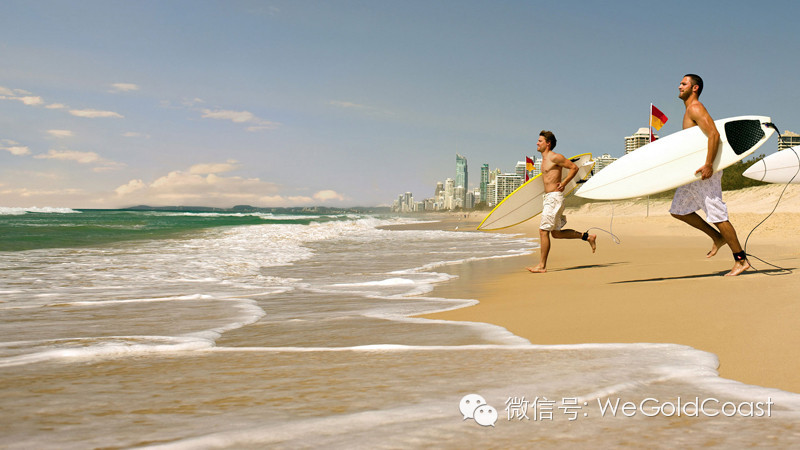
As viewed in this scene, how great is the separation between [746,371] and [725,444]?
83 cm

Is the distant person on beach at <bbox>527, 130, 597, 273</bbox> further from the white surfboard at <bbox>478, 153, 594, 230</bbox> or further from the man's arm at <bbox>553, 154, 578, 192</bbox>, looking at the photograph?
the white surfboard at <bbox>478, 153, 594, 230</bbox>

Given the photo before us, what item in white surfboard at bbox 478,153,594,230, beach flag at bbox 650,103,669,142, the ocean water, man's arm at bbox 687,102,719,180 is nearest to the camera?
the ocean water

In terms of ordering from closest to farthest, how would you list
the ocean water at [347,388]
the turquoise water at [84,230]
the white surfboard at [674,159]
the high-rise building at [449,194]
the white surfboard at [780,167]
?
1. the ocean water at [347,388]
2. the white surfboard at [674,159]
3. the white surfboard at [780,167]
4. the turquoise water at [84,230]
5. the high-rise building at [449,194]

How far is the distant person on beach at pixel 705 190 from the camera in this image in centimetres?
439

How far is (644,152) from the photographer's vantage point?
208 inches

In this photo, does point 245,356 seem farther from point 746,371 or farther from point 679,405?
point 746,371

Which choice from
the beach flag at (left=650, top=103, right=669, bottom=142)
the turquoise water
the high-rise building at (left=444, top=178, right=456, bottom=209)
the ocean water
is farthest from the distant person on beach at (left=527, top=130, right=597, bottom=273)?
the high-rise building at (left=444, top=178, right=456, bottom=209)

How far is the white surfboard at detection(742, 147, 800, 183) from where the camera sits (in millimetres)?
5234

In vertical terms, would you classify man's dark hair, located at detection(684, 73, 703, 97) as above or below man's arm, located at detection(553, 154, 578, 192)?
above

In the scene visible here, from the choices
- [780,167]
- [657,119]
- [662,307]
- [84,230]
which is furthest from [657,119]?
[84,230]

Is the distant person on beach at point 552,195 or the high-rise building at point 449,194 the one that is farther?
the high-rise building at point 449,194

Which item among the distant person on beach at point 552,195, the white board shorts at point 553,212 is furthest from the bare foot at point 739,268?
the white board shorts at point 553,212

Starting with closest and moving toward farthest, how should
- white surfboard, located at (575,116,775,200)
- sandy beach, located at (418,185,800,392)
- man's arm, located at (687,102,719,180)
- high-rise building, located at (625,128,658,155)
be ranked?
1. sandy beach, located at (418,185,800,392)
2. man's arm, located at (687,102,719,180)
3. white surfboard, located at (575,116,775,200)
4. high-rise building, located at (625,128,658,155)

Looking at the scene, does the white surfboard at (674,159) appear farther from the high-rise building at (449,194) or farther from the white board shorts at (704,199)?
the high-rise building at (449,194)
